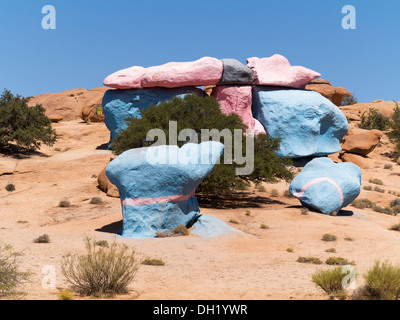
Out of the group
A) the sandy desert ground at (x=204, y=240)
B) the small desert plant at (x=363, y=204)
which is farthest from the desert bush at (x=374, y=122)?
the small desert plant at (x=363, y=204)

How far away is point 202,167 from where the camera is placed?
12406 millimetres

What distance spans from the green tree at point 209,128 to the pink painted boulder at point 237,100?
21.9 feet

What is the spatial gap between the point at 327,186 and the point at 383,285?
11.1m

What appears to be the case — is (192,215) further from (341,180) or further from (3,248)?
(341,180)

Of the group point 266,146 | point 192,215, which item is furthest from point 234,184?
point 192,215

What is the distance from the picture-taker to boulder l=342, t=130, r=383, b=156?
31656 mm

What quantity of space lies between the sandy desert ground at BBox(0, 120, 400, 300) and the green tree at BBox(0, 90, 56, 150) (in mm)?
3687

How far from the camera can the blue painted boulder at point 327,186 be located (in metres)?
17.2

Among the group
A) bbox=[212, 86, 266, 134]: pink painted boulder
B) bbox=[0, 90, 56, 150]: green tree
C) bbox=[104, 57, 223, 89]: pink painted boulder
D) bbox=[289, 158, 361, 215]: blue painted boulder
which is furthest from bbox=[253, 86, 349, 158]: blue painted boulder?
bbox=[0, 90, 56, 150]: green tree

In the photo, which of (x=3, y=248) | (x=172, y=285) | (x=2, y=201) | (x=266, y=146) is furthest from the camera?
(x=266, y=146)

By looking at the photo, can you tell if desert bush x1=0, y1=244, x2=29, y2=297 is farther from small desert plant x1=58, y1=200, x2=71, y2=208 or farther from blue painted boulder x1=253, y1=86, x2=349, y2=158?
blue painted boulder x1=253, y1=86, x2=349, y2=158

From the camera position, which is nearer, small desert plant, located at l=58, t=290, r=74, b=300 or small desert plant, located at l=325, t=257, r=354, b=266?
small desert plant, located at l=58, t=290, r=74, b=300

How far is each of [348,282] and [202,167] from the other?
592 centimetres

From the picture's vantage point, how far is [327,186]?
57.0 ft
